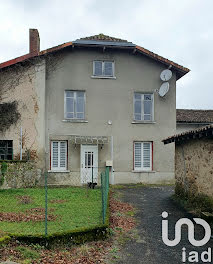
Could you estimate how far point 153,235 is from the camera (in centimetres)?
726

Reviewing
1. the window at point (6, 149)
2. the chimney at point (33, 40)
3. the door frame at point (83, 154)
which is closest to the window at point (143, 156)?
the door frame at point (83, 154)

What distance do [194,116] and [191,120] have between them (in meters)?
0.94

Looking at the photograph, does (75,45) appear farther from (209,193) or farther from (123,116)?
(209,193)

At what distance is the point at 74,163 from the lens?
15945mm

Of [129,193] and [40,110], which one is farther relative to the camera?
[40,110]

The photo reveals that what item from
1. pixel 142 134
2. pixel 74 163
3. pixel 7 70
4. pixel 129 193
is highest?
pixel 7 70

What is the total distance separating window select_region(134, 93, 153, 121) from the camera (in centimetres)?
1691

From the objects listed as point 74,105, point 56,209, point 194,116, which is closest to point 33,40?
point 74,105

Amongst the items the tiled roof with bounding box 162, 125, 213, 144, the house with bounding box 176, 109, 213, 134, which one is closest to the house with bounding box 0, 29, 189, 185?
the house with bounding box 176, 109, 213, 134

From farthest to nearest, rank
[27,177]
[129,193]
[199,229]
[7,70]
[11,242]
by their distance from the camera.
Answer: [7,70] < [27,177] < [129,193] < [199,229] < [11,242]

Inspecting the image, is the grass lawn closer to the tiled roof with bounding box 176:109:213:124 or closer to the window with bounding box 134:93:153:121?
the window with bounding box 134:93:153:121

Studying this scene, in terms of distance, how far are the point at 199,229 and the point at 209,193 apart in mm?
1814

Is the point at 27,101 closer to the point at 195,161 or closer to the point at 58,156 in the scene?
the point at 58,156

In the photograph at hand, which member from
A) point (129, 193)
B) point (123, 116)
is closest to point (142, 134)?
point (123, 116)
